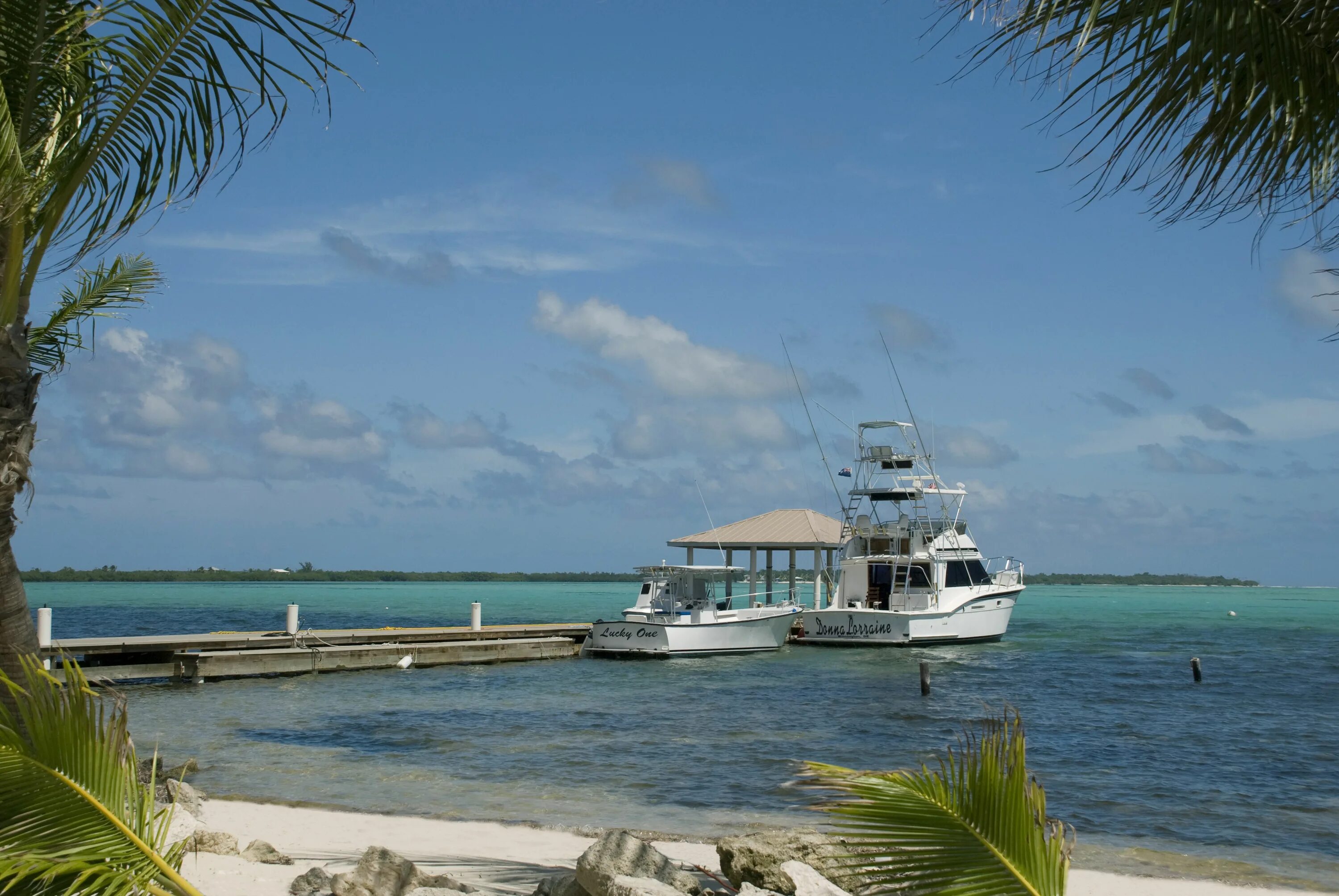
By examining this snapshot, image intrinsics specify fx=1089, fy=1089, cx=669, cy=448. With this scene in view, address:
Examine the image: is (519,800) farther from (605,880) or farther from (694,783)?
(605,880)

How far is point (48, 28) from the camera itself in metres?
5.01

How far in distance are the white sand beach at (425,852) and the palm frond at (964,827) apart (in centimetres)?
459

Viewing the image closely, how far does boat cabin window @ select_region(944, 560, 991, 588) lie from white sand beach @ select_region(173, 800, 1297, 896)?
2866 centimetres

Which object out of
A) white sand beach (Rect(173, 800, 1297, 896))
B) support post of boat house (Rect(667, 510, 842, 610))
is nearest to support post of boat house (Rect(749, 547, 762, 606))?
support post of boat house (Rect(667, 510, 842, 610))

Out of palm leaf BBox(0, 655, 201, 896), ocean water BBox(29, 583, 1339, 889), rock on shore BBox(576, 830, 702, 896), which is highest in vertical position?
palm leaf BBox(0, 655, 201, 896)

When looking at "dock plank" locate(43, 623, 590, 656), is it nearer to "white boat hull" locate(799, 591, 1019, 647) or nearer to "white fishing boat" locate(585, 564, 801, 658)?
"white fishing boat" locate(585, 564, 801, 658)

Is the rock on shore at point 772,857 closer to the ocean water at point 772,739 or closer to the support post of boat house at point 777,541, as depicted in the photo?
the ocean water at point 772,739

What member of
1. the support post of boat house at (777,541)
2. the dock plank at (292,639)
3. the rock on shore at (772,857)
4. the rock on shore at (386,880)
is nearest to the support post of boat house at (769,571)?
the support post of boat house at (777,541)

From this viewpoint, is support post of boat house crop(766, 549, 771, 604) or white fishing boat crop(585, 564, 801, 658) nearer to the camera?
white fishing boat crop(585, 564, 801, 658)

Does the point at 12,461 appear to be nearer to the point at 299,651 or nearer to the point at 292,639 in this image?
the point at 299,651

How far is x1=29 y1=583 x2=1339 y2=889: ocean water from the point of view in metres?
11.4

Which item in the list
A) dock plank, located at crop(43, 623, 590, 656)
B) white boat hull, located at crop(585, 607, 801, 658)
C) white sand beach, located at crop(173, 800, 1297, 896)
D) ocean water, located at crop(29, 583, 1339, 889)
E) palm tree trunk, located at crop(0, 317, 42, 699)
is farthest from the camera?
white boat hull, located at crop(585, 607, 801, 658)

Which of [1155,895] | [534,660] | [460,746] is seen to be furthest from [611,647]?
[1155,895]

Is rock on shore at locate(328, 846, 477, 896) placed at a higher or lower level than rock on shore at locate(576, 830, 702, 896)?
lower
